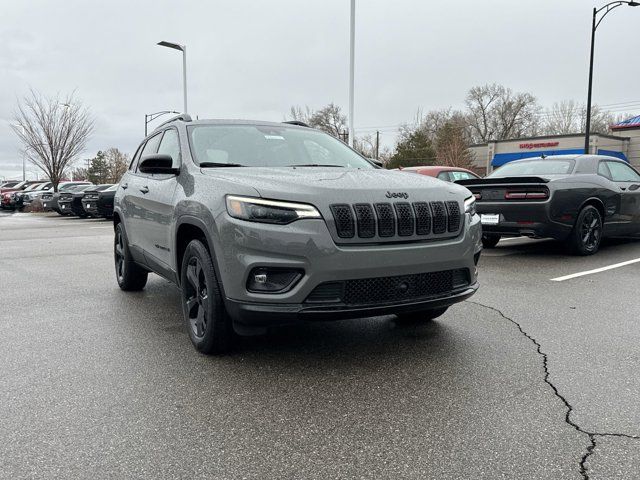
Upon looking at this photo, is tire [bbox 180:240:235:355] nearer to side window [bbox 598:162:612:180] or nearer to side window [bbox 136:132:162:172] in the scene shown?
side window [bbox 136:132:162:172]

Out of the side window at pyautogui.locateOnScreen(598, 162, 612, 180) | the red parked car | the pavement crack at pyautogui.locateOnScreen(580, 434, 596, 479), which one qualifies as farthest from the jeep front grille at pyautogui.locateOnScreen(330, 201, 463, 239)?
the red parked car

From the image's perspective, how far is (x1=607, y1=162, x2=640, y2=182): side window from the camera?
8.71 meters

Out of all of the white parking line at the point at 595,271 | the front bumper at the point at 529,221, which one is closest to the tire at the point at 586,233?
the front bumper at the point at 529,221

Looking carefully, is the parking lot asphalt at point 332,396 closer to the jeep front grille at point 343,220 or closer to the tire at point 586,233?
the jeep front grille at point 343,220

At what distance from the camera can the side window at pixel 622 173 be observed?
871cm

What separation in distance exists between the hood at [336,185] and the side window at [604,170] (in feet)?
18.1

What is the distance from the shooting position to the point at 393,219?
335cm

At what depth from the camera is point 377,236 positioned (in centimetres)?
330

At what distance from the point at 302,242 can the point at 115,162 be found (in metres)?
85.1

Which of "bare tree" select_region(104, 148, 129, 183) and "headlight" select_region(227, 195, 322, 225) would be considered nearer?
"headlight" select_region(227, 195, 322, 225)

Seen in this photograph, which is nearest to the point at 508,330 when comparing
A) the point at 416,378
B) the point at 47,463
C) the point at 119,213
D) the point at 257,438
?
the point at 416,378

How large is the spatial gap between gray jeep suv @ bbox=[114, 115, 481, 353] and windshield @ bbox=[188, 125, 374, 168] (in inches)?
1.2

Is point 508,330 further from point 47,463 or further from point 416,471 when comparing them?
point 47,463

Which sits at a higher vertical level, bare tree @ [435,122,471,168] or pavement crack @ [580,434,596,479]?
bare tree @ [435,122,471,168]
